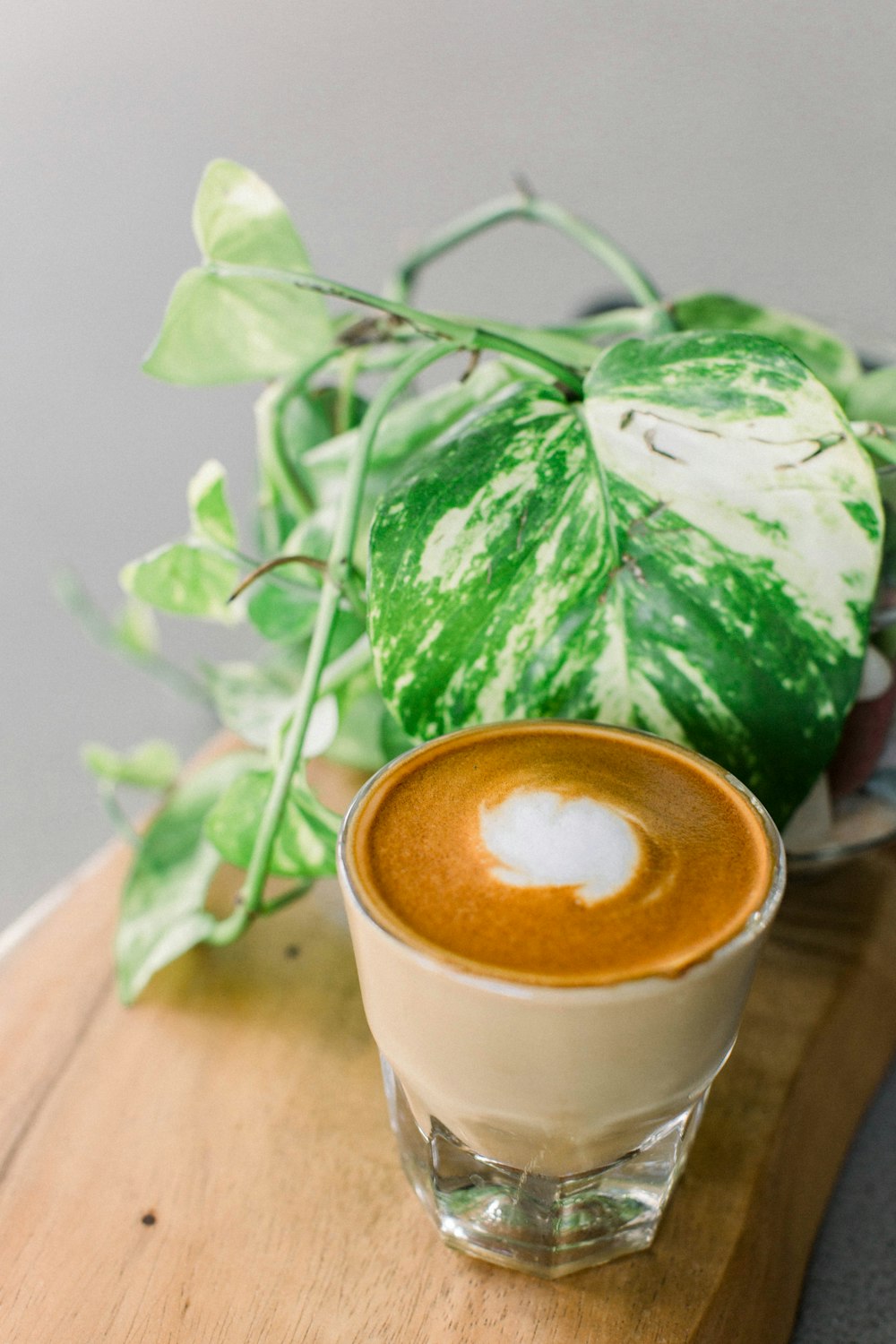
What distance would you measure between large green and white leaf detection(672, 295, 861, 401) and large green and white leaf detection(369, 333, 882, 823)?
0.12 metres

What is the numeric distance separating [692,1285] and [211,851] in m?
0.27

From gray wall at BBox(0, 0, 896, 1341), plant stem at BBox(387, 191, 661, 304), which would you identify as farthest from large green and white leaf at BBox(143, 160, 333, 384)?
gray wall at BBox(0, 0, 896, 1341)

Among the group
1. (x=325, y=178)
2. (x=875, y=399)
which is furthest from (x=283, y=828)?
(x=325, y=178)

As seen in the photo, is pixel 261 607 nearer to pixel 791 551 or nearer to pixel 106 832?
pixel 791 551

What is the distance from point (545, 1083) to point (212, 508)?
0.25 metres

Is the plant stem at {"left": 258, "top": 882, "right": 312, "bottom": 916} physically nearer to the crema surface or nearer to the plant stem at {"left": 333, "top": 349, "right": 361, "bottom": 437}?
the crema surface

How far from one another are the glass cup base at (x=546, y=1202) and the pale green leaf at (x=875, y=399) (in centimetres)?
26

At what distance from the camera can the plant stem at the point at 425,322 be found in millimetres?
331

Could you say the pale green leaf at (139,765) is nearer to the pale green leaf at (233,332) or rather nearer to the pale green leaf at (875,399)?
the pale green leaf at (233,332)

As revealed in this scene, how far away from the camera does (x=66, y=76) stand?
0.74m

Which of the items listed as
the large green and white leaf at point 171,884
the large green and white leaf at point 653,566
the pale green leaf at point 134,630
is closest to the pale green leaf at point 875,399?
the large green and white leaf at point 653,566

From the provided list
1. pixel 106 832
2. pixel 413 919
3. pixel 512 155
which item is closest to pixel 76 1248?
pixel 413 919

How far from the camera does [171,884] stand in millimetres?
478

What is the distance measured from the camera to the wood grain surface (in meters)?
0.32
